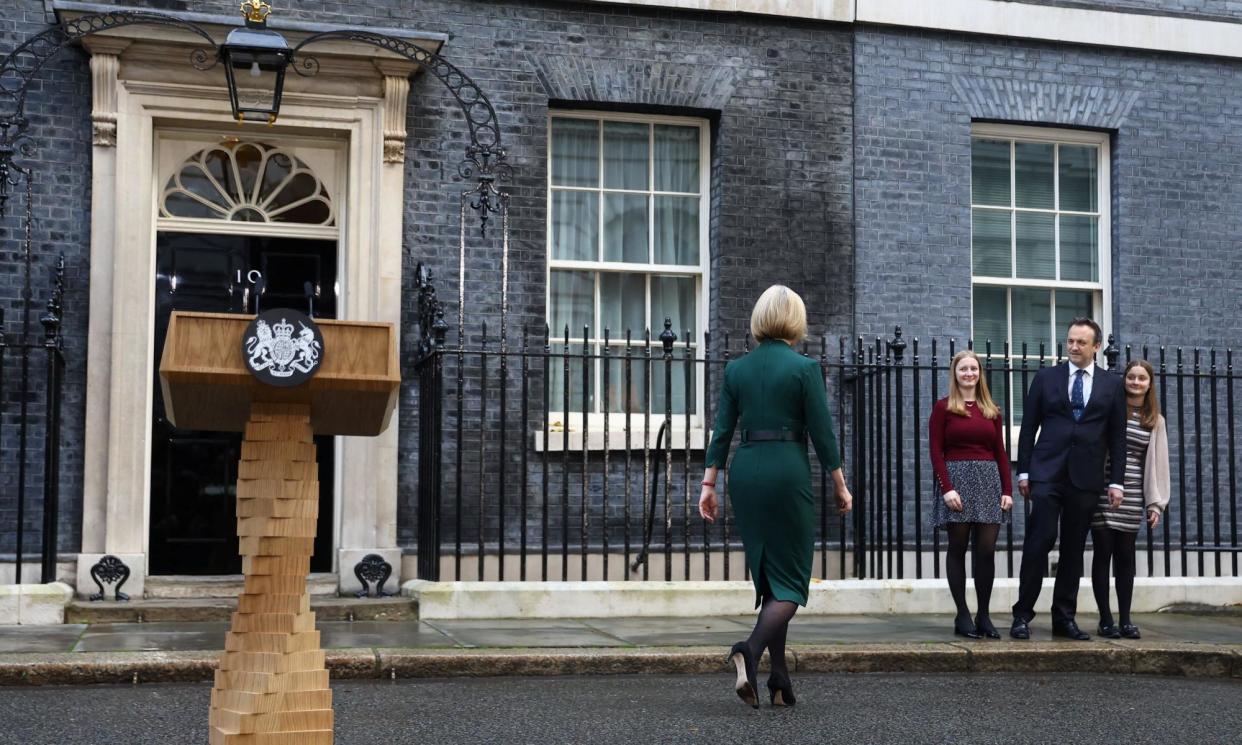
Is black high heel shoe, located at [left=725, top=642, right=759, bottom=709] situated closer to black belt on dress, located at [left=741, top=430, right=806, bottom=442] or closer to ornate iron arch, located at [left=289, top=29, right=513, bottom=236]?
black belt on dress, located at [left=741, top=430, right=806, bottom=442]

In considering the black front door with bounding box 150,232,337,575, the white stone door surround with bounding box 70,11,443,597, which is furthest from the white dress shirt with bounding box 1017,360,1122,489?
the black front door with bounding box 150,232,337,575

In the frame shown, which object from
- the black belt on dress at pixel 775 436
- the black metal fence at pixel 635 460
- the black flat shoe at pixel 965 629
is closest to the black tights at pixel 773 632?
the black belt on dress at pixel 775 436

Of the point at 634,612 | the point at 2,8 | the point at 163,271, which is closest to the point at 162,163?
the point at 163,271

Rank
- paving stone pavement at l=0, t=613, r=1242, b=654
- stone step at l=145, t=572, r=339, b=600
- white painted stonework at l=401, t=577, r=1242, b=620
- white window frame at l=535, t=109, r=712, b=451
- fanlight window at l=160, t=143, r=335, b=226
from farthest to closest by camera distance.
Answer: white window frame at l=535, t=109, r=712, b=451, fanlight window at l=160, t=143, r=335, b=226, stone step at l=145, t=572, r=339, b=600, white painted stonework at l=401, t=577, r=1242, b=620, paving stone pavement at l=0, t=613, r=1242, b=654

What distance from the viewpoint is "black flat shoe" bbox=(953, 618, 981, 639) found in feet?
27.1

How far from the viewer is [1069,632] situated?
8.40 m

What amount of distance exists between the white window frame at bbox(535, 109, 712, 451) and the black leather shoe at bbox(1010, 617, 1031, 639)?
298 cm

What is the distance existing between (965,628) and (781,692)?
7.62 feet

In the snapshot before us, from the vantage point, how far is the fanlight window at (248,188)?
10.3 metres

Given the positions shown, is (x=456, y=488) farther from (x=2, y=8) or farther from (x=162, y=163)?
(x=2, y=8)

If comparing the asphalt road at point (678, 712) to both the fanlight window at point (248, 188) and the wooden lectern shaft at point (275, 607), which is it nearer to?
the wooden lectern shaft at point (275, 607)

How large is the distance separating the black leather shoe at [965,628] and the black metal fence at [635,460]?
1.08 meters

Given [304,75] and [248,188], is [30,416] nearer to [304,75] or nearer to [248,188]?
[248,188]

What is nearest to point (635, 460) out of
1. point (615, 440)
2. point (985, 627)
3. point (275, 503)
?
point (615, 440)
